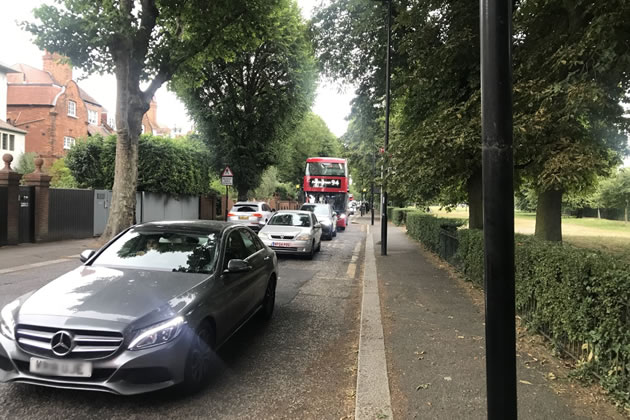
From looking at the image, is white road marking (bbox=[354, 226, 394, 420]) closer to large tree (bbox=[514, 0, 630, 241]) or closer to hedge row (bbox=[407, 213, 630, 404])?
hedge row (bbox=[407, 213, 630, 404])

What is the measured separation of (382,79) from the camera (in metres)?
15.1

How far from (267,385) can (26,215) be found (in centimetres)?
1339

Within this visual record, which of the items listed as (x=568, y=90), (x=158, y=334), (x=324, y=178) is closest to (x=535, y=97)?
(x=568, y=90)

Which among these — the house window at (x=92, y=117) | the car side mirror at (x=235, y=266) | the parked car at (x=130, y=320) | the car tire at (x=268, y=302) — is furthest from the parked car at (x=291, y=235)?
the house window at (x=92, y=117)

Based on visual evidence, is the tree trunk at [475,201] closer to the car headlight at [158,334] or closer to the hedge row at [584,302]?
the hedge row at [584,302]

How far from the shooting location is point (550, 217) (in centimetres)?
855

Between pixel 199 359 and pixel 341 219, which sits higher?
pixel 341 219

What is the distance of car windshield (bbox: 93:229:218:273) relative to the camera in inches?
170

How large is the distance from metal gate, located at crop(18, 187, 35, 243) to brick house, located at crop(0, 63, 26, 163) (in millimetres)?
22151

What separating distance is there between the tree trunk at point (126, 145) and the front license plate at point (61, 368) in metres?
10.7

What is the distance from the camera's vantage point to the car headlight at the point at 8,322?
3.22 meters

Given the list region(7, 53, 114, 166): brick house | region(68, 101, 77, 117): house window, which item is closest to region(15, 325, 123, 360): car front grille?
region(7, 53, 114, 166): brick house

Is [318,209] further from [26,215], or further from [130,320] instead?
[130,320]

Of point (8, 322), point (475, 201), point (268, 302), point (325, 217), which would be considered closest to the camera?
point (8, 322)
